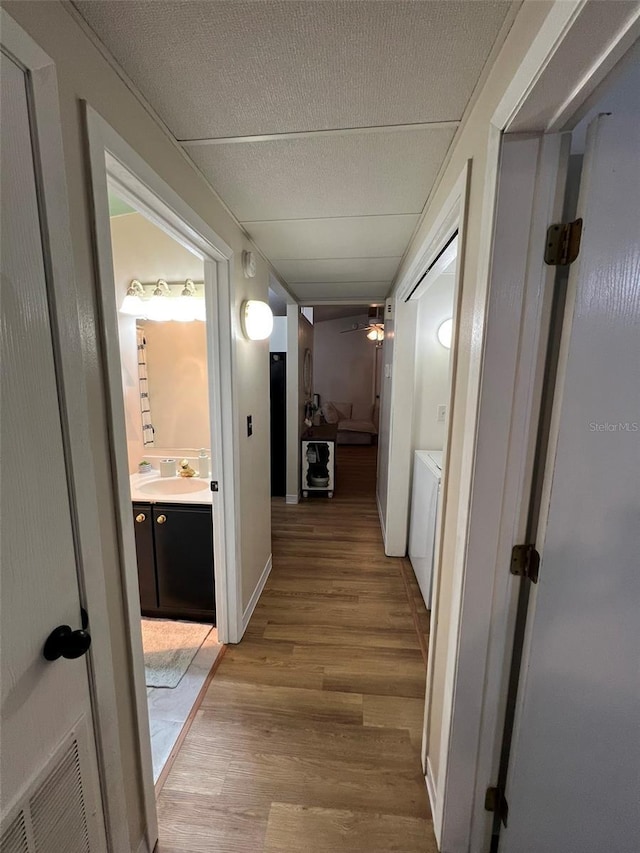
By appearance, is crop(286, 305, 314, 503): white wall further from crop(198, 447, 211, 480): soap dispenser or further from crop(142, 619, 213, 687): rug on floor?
crop(142, 619, 213, 687): rug on floor

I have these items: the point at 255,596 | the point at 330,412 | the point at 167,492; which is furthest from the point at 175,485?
the point at 330,412

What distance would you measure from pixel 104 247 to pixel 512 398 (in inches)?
43.5

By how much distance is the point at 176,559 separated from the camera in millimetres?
1968

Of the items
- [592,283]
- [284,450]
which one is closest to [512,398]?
[592,283]

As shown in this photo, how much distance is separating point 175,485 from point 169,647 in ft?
3.08

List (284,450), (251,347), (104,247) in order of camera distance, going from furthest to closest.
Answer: (284,450) < (251,347) < (104,247)

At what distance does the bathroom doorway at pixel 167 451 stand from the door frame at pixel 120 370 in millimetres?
200

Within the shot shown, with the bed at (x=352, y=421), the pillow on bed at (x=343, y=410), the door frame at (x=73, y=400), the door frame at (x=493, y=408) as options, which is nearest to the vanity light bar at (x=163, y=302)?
the door frame at (x=73, y=400)

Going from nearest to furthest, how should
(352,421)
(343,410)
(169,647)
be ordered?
1. (169,647)
2. (352,421)
3. (343,410)

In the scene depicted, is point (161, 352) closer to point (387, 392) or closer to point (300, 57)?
point (300, 57)

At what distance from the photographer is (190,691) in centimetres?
162

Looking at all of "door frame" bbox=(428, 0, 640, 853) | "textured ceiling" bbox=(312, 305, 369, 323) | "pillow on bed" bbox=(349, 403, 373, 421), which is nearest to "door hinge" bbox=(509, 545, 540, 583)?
"door frame" bbox=(428, 0, 640, 853)

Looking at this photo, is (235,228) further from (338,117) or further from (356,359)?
(356,359)

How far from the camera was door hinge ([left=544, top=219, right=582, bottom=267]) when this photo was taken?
762 mm
